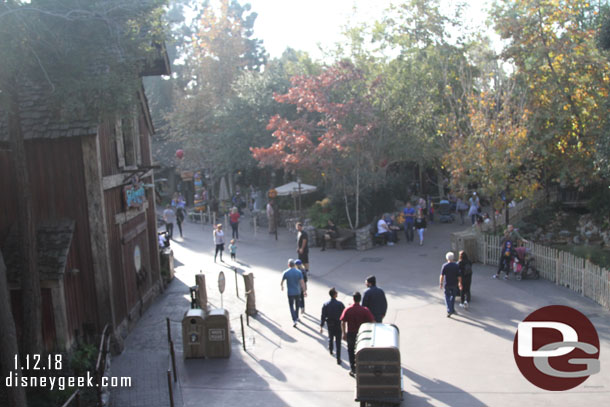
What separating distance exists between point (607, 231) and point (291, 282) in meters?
12.0

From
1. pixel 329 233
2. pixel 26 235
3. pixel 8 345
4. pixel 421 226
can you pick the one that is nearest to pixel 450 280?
pixel 26 235

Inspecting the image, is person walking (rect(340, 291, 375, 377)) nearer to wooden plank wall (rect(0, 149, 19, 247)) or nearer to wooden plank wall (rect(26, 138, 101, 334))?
wooden plank wall (rect(26, 138, 101, 334))

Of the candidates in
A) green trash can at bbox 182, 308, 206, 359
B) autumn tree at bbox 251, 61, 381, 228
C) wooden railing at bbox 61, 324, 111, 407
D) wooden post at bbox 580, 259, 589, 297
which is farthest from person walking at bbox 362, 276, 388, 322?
autumn tree at bbox 251, 61, 381, 228

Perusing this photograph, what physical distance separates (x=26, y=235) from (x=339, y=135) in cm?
1503

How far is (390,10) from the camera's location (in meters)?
31.8

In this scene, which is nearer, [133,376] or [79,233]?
[133,376]

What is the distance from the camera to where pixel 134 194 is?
13.6 meters

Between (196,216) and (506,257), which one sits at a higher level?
(506,257)

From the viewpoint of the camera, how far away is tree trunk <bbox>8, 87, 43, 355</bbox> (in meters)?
8.65

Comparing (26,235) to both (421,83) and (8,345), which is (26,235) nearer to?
(8,345)

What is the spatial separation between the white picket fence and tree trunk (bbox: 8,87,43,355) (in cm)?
1183

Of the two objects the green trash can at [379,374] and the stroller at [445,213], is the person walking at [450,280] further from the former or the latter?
the stroller at [445,213]

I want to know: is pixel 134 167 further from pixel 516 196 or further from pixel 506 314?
pixel 516 196

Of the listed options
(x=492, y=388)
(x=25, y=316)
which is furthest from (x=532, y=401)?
(x=25, y=316)
